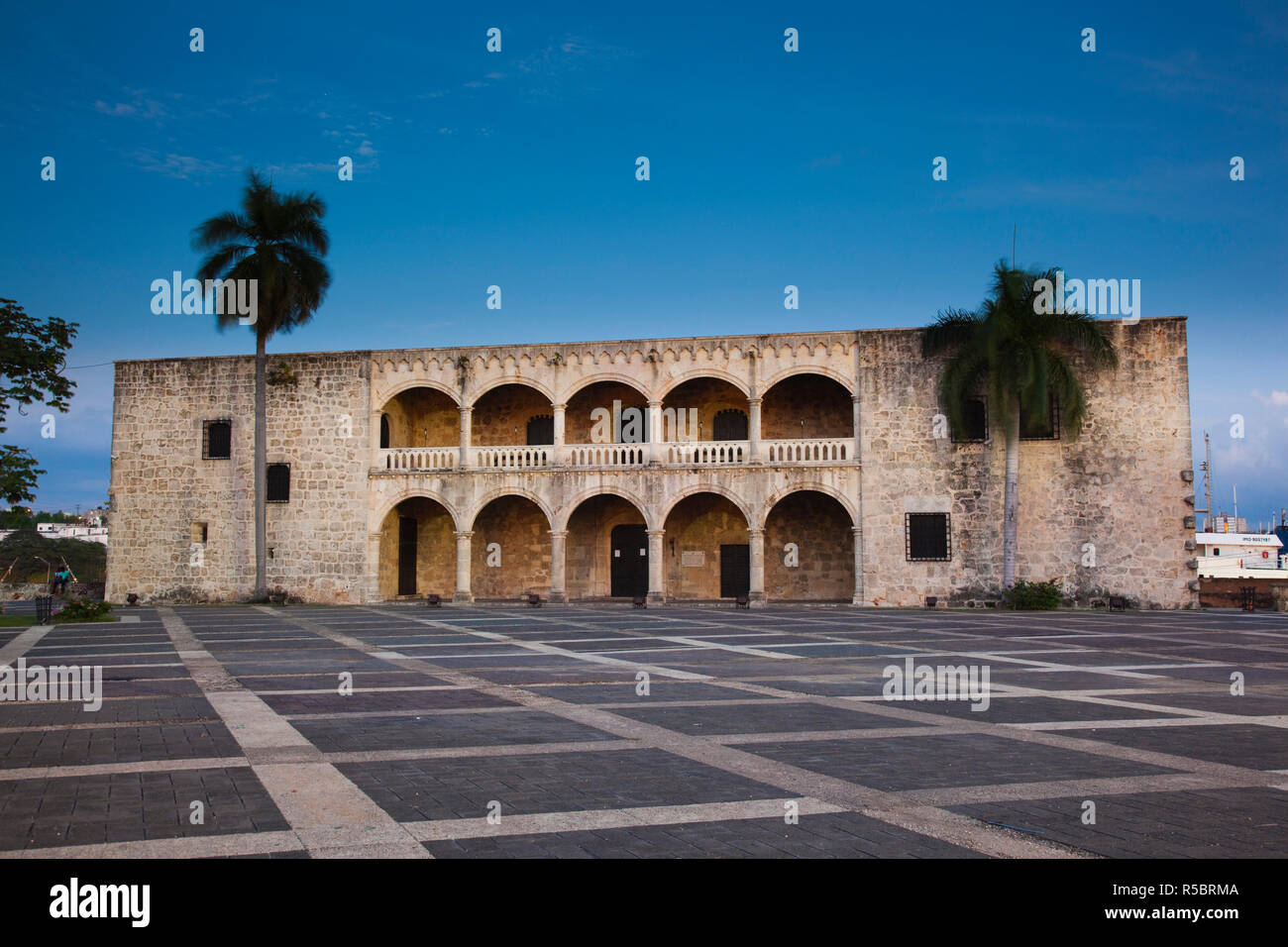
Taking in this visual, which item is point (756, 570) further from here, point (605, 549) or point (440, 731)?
point (440, 731)

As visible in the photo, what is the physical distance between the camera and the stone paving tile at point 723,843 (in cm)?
→ 573

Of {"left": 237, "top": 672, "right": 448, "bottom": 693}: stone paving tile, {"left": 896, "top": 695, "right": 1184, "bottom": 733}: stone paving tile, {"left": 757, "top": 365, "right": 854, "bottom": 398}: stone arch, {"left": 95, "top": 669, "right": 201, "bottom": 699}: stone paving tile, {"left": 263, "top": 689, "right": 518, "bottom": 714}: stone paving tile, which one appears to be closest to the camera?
{"left": 896, "top": 695, "right": 1184, "bottom": 733}: stone paving tile

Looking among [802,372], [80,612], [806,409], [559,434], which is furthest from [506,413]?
[80,612]

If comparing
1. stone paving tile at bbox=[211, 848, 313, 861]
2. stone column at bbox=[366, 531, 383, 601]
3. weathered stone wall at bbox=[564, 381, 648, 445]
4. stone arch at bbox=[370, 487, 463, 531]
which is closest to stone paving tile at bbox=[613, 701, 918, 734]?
stone paving tile at bbox=[211, 848, 313, 861]

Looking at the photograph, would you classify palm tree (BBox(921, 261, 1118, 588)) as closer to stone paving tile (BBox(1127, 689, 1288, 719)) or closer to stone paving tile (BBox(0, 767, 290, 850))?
stone paving tile (BBox(1127, 689, 1288, 719))

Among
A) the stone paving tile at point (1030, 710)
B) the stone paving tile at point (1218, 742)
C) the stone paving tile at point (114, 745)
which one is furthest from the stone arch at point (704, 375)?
the stone paving tile at point (114, 745)

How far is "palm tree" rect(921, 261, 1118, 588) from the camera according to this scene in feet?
93.9

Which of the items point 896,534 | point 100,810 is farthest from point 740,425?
point 100,810

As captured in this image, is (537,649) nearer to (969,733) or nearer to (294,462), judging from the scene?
(969,733)

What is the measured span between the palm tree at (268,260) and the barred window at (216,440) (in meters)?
2.01

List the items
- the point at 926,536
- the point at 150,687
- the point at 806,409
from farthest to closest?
1. the point at 806,409
2. the point at 926,536
3. the point at 150,687

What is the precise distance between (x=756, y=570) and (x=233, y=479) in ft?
58.0

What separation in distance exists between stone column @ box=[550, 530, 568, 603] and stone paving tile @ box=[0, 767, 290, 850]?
81.8ft

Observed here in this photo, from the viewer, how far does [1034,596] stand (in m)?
29.2
